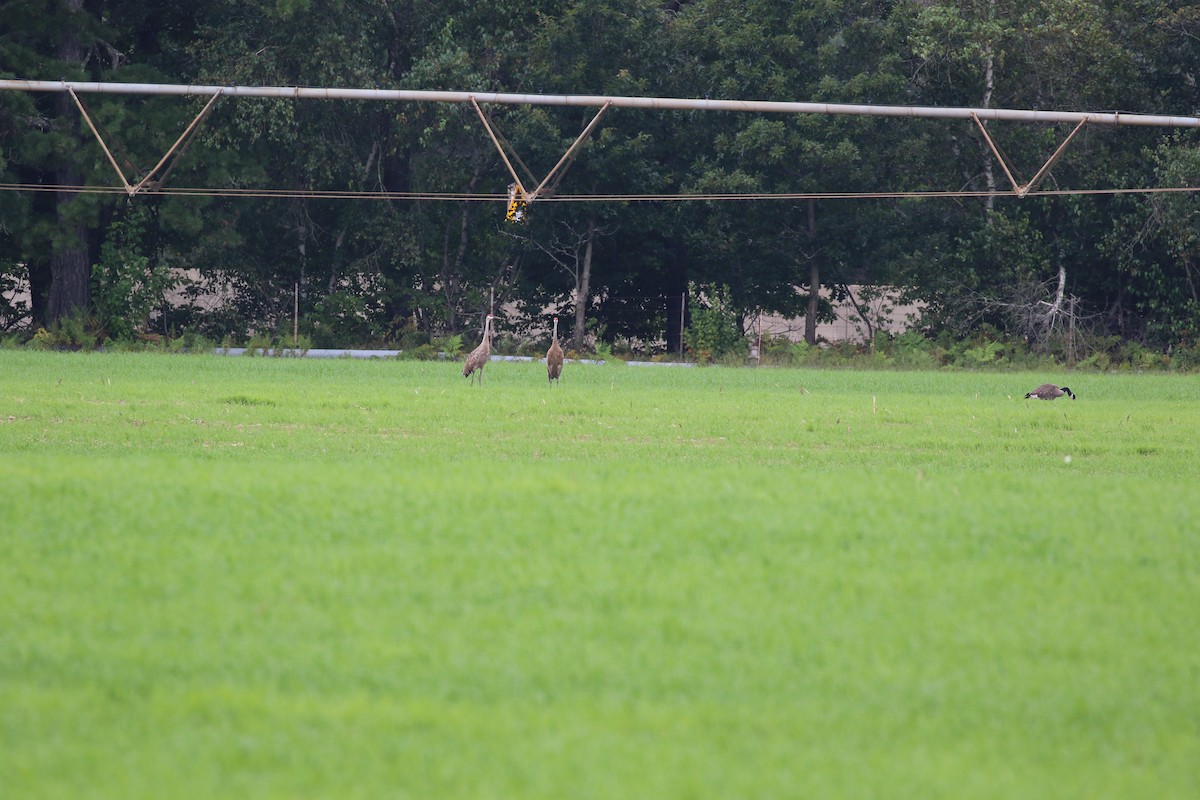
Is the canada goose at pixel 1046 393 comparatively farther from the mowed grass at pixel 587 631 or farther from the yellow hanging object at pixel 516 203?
the mowed grass at pixel 587 631

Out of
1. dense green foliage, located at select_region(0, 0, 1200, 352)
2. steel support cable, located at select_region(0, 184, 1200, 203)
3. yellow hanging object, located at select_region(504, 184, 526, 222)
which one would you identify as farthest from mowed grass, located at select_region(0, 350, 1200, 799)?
dense green foliage, located at select_region(0, 0, 1200, 352)

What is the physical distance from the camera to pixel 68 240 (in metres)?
33.8

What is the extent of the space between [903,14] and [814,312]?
8.07m

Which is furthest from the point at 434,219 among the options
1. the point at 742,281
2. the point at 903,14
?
the point at 903,14

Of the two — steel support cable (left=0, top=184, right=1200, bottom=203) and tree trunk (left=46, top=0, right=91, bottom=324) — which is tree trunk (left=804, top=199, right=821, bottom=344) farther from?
tree trunk (left=46, top=0, right=91, bottom=324)

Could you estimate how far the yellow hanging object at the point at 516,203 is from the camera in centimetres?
2438

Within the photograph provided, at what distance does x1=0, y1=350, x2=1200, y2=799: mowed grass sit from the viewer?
4.80m

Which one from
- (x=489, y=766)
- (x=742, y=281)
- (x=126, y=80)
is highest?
(x=126, y=80)

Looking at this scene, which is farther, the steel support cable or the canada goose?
the steel support cable

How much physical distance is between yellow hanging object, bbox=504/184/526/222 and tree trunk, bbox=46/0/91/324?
1332 centimetres

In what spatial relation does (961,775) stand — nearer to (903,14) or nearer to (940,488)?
(940,488)

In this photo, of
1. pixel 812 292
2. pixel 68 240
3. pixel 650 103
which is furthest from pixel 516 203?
pixel 812 292

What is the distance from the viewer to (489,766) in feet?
15.6

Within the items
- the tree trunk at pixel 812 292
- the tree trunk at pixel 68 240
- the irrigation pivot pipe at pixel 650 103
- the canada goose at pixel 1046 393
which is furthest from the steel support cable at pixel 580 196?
the canada goose at pixel 1046 393
